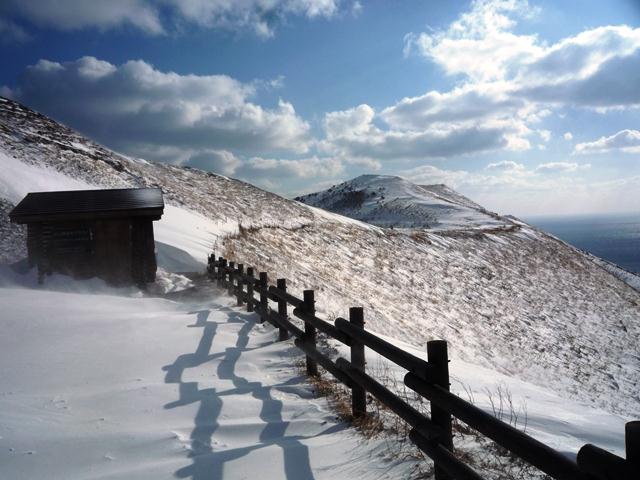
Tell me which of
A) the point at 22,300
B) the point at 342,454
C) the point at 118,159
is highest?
the point at 118,159

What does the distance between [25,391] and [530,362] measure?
14936 mm

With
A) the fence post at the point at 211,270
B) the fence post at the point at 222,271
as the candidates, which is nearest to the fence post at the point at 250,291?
the fence post at the point at 222,271

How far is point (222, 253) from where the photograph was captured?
18922mm

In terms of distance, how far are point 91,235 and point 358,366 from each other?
11.5m

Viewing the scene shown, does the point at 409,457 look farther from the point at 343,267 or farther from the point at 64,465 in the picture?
the point at 343,267

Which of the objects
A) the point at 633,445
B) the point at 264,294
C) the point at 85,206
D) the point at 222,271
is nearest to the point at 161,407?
the point at 264,294

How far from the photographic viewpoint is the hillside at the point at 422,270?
1543 cm

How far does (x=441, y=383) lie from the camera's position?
3.56 meters

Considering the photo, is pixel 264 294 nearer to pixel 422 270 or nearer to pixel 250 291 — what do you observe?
pixel 250 291

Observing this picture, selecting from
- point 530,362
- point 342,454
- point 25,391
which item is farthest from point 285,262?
point 342,454

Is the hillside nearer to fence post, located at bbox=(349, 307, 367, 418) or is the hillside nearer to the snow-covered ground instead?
the snow-covered ground

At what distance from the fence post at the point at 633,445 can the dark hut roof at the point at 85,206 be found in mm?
13845

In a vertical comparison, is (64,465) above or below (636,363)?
above

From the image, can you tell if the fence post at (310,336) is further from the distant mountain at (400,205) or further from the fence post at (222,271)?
the distant mountain at (400,205)
